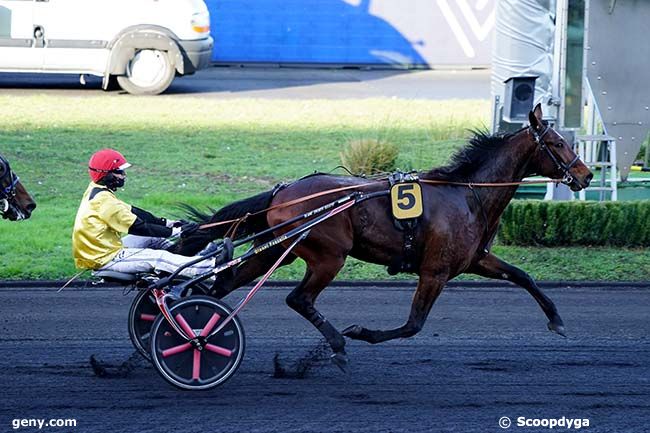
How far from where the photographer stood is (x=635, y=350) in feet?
24.5

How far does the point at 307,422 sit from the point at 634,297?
4259mm

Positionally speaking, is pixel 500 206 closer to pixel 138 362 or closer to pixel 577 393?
pixel 577 393

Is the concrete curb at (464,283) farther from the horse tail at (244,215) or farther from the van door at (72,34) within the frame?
the van door at (72,34)

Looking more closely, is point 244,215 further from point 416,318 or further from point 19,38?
point 19,38

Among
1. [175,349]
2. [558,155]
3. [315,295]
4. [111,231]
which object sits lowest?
[175,349]

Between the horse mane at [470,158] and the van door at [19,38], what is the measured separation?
1161 centimetres

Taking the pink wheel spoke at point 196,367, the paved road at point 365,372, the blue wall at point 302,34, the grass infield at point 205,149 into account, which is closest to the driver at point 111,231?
the pink wheel spoke at point 196,367

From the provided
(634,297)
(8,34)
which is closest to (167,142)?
(8,34)

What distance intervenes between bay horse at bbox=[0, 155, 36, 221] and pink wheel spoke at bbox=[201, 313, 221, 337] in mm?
1526

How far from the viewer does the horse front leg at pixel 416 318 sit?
6656 millimetres

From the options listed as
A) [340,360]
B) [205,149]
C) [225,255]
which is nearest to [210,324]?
[225,255]

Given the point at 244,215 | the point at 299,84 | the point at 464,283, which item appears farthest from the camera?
the point at 299,84

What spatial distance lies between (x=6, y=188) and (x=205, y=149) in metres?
7.47

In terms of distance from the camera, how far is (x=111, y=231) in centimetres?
660
